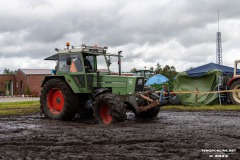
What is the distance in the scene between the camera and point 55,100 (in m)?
11.3

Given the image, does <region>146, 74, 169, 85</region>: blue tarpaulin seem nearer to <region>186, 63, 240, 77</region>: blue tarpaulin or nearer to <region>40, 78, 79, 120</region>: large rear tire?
<region>186, 63, 240, 77</region>: blue tarpaulin

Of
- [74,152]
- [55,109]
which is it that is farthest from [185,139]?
[55,109]

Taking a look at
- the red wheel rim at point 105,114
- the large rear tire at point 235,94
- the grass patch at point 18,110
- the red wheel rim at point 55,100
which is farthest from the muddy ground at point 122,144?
the large rear tire at point 235,94

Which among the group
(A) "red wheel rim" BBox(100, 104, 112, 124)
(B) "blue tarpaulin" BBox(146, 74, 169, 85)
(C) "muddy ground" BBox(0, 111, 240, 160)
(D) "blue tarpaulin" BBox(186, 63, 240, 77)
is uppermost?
(D) "blue tarpaulin" BBox(186, 63, 240, 77)

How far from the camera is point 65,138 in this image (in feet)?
23.3

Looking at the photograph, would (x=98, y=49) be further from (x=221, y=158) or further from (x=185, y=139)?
(x=221, y=158)

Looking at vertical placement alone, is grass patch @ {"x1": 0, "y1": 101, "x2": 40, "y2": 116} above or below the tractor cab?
below

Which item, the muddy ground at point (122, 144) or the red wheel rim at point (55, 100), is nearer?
the muddy ground at point (122, 144)

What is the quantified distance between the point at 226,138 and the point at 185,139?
82cm

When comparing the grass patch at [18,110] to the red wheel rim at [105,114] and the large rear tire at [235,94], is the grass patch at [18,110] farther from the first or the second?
the large rear tire at [235,94]

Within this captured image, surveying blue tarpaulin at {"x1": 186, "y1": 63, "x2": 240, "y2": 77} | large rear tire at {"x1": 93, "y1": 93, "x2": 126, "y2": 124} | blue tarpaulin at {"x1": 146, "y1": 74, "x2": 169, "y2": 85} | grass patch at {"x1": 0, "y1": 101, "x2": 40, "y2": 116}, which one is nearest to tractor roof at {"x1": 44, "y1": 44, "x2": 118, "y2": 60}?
large rear tire at {"x1": 93, "y1": 93, "x2": 126, "y2": 124}

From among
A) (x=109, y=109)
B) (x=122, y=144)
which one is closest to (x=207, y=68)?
(x=109, y=109)

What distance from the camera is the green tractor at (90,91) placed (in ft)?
31.4

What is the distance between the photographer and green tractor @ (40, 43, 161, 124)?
31.4 ft
